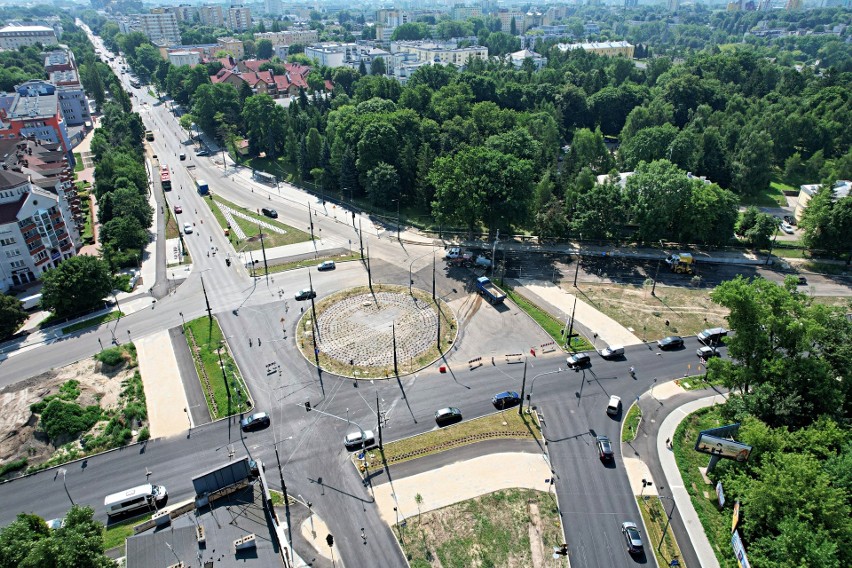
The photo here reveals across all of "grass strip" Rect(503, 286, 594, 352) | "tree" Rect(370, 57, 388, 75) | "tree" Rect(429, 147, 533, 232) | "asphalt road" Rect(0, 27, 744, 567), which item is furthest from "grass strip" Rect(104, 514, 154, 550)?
"tree" Rect(370, 57, 388, 75)

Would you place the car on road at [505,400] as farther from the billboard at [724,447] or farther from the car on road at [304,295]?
the car on road at [304,295]

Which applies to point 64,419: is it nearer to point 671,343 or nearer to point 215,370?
point 215,370

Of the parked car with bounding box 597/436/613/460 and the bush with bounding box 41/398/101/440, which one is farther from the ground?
the bush with bounding box 41/398/101/440

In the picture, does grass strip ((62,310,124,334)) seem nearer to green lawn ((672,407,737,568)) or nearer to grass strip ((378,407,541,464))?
grass strip ((378,407,541,464))

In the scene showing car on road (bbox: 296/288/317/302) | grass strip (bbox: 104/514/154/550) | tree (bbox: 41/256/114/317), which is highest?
→ tree (bbox: 41/256/114/317)

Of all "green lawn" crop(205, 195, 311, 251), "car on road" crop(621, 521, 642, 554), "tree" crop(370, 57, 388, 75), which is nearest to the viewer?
"car on road" crop(621, 521, 642, 554)

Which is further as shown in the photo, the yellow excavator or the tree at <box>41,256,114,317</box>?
the yellow excavator

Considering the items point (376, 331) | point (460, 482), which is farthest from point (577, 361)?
point (376, 331)

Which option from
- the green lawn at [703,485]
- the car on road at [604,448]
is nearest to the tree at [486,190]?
the green lawn at [703,485]
